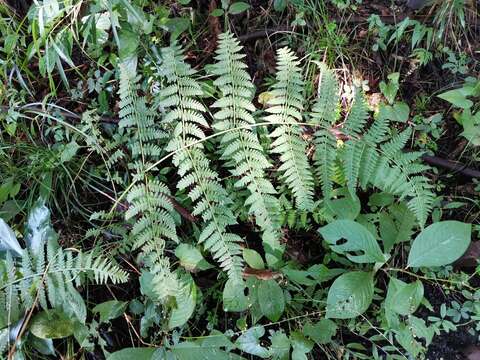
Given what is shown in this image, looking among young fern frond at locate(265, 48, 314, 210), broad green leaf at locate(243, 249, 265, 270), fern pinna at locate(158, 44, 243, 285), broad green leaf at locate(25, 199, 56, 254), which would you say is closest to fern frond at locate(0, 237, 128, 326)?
broad green leaf at locate(25, 199, 56, 254)

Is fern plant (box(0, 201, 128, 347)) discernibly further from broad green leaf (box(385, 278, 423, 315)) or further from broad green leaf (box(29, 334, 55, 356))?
broad green leaf (box(385, 278, 423, 315))

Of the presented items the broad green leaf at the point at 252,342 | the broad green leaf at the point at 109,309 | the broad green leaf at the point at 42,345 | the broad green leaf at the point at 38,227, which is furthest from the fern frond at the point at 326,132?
the broad green leaf at the point at 42,345

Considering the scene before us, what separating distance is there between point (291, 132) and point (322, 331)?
2.81ft

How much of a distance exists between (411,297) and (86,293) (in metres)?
1.42

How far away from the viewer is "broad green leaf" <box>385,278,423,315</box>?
1907 mm

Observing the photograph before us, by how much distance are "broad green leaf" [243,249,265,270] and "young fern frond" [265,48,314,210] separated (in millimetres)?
292

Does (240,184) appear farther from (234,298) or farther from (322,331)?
(322,331)

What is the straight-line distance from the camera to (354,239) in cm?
192

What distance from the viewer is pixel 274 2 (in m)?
2.28

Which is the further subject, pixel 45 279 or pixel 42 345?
pixel 42 345

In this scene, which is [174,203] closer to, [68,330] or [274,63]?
[68,330]

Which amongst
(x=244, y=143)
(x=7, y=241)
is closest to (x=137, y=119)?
(x=244, y=143)

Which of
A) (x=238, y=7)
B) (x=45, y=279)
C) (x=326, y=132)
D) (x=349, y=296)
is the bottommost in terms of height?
(x=349, y=296)

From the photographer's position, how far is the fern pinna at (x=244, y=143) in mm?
1889
